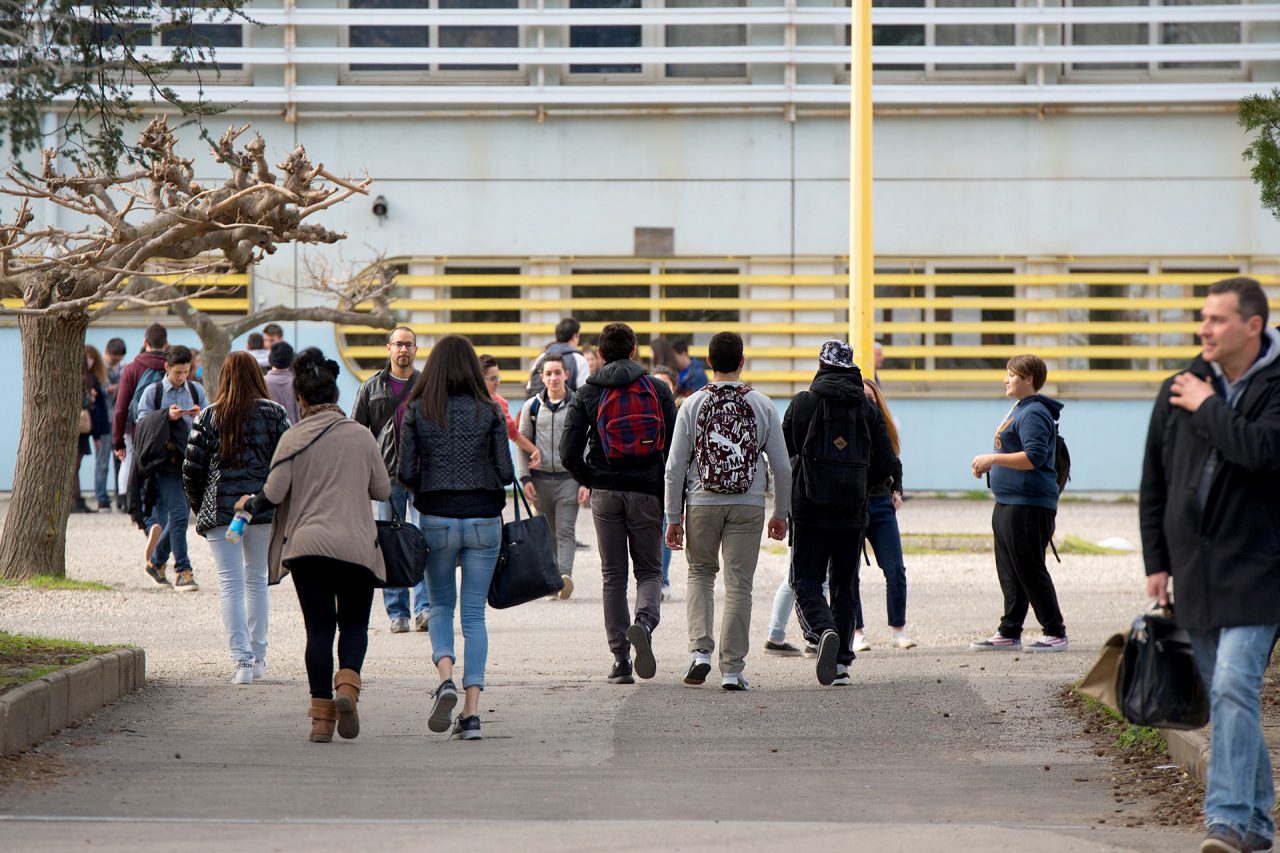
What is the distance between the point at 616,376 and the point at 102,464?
Result: 12.8 meters

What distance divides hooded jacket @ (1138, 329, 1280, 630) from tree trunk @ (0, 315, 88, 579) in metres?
9.27

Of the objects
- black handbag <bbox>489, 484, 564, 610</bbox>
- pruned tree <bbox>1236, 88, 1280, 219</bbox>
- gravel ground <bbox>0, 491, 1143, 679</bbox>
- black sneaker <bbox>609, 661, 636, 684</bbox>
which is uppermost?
pruned tree <bbox>1236, 88, 1280, 219</bbox>

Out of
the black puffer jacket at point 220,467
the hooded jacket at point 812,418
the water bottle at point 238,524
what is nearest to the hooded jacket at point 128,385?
the black puffer jacket at point 220,467

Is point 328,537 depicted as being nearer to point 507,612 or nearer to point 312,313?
point 507,612

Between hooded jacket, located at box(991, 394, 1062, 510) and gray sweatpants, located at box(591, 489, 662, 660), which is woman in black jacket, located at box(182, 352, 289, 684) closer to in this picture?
gray sweatpants, located at box(591, 489, 662, 660)

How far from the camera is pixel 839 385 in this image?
938 centimetres

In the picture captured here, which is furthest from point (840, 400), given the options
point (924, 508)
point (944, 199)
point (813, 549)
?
point (944, 199)

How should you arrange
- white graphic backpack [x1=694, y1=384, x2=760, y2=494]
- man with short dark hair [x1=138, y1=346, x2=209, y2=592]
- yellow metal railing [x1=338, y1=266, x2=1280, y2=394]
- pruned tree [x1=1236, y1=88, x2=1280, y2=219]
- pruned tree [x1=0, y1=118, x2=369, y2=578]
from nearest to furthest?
pruned tree [x1=1236, y1=88, x2=1280, y2=219] → white graphic backpack [x1=694, y1=384, x2=760, y2=494] → pruned tree [x1=0, y1=118, x2=369, y2=578] → man with short dark hair [x1=138, y1=346, x2=209, y2=592] → yellow metal railing [x1=338, y1=266, x2=1280, y2=394]

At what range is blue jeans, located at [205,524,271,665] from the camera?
9.31m

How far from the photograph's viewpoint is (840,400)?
9367 mm

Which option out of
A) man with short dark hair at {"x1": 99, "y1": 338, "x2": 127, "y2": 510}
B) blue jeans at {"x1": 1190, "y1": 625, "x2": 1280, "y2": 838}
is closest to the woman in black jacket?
blue jeans at {"x1": 1190, "y1": 625, "x2": 1280, "y2": 838}

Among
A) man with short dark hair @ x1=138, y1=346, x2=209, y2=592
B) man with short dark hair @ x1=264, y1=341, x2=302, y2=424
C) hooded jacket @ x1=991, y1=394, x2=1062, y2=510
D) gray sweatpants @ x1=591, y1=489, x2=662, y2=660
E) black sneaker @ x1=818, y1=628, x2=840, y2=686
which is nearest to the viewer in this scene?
black sneaker @ x1=818, y1=628, x2=840, y2=686

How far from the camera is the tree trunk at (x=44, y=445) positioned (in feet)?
41.7

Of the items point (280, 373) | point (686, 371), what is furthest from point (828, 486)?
point (280, 373)
